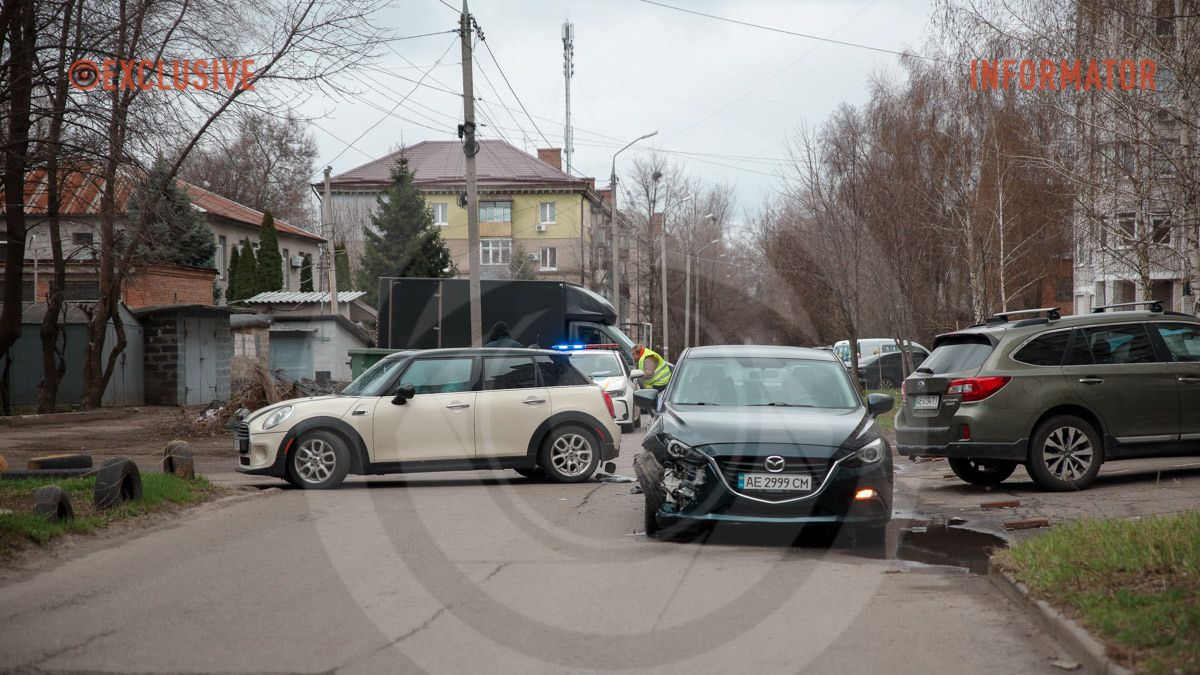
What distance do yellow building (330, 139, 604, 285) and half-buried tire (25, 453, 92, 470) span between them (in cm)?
6273

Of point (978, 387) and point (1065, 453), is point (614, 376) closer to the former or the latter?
point (978, 387)

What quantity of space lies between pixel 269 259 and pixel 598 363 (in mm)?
32264

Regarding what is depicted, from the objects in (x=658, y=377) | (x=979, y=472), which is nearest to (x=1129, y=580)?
(x=979, y=472)

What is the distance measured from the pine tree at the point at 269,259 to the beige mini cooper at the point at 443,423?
41815 millimetres

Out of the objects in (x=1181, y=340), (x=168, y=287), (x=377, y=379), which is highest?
(x=168, y=287)

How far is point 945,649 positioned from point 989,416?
6283 millimetres

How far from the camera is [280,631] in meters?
5.96

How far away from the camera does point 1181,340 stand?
1201 cm

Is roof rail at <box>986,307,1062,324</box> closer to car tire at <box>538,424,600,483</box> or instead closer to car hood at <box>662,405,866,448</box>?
car hood at <box>662,405,866,448</box>

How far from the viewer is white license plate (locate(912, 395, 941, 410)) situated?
12.0 metres

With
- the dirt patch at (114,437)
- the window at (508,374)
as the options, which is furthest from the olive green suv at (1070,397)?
the dirt patch at (114,437)

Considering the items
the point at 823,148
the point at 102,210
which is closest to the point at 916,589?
the point at 102,210

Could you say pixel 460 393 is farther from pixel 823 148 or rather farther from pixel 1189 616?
pixel 823 148

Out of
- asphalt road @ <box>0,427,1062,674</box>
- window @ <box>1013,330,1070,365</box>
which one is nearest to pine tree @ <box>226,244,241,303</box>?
asphalt road @ <box>0,427,1062,674</box>
